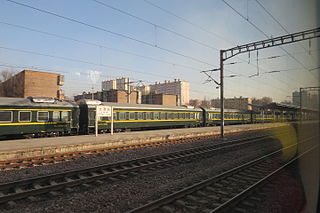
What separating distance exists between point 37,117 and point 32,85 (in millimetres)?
35611

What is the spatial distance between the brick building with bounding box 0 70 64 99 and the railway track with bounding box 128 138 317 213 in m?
48.4

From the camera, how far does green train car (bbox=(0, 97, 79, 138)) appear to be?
13.9 meters

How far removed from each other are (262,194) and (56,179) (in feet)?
23.1

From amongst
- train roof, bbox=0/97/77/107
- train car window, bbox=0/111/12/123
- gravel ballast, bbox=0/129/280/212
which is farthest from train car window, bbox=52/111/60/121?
gravel ballast, bbox=0/129/280/212

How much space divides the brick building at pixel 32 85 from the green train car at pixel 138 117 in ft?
108

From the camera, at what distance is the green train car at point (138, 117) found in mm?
18719

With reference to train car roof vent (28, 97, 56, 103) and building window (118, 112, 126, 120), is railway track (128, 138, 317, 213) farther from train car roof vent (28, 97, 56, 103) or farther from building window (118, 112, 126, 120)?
train car roof vent (28, 97, 56, 103)

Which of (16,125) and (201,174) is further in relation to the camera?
(16,125)

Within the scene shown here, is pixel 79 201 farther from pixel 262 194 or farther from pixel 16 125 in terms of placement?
pixel 16 125

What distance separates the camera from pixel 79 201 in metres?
5.38

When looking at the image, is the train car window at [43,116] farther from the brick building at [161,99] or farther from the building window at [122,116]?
the brick building at [161,99]

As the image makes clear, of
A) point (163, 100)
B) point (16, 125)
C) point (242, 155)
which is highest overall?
point (163, 100)

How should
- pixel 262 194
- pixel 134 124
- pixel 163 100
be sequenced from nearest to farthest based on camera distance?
pixel 262 194 < pixel 134 124 < pixel 163 100

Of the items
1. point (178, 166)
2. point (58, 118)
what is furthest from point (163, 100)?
point (178, 166)
